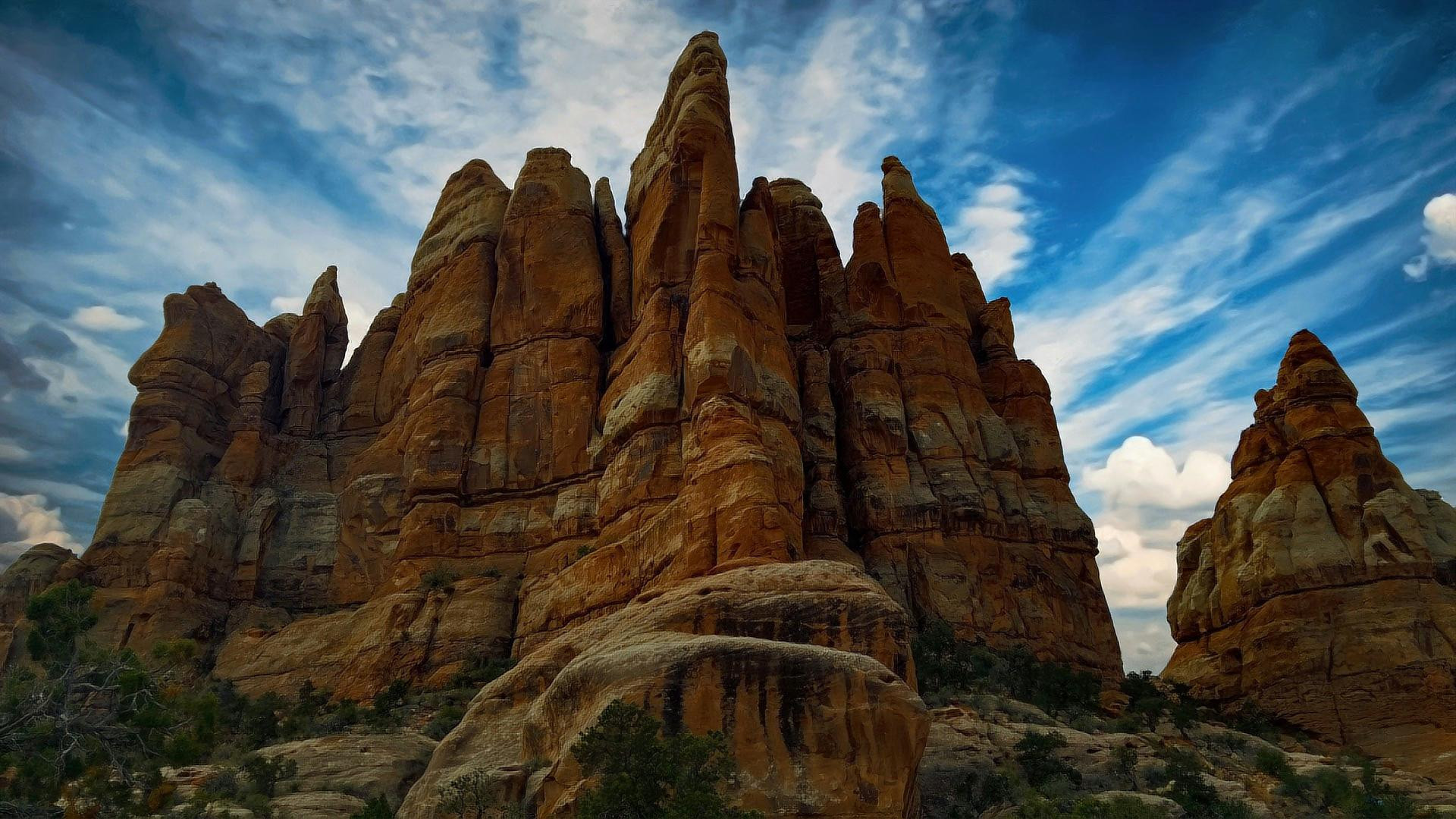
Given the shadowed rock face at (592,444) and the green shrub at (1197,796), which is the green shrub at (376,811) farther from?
the green shrub at (1197,796)

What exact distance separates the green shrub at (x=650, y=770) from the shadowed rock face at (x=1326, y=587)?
36919 millimetres

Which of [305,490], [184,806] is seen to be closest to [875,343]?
[305,490]

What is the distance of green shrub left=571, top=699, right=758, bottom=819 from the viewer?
61.4ft

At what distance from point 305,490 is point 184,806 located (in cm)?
3813

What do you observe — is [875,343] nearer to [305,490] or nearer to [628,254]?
[628,254]

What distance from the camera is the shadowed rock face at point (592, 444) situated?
141ft

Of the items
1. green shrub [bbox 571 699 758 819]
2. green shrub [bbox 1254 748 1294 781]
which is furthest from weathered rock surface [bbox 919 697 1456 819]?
green shrub [bbox 571 699 758 819]

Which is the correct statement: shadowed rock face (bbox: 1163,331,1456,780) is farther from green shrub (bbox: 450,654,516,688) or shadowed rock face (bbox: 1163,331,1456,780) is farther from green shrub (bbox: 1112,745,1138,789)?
green shrub (bbox: 450,654,516,688)

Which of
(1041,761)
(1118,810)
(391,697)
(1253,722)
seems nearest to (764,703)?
(1118,810)

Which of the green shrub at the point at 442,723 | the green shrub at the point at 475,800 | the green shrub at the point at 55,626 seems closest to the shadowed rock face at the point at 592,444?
the green shrub at the point at 475,800

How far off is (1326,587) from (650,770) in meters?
44.0

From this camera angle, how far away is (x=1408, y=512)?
4981cm

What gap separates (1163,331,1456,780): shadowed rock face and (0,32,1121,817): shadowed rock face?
8.48 meters

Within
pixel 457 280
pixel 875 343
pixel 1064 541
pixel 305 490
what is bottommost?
pixel 1064 541
